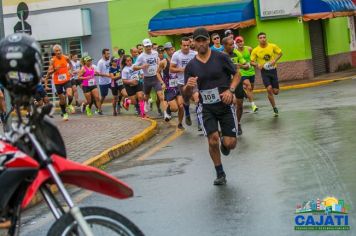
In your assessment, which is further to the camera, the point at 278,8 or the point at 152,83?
the point at 278,8

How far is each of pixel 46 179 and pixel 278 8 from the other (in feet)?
78.1

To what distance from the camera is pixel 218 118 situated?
28.9 ft

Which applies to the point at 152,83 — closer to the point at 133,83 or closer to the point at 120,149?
the point at 133,83

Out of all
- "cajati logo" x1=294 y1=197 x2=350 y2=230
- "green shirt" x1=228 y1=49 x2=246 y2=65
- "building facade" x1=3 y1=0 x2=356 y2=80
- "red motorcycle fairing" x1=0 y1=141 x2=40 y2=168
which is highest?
A: "building facade" x1=3 y1=0 x2=356 y2=80

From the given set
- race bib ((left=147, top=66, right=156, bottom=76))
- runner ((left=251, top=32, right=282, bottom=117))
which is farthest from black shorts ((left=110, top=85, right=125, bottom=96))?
runner ((left=251, top=32, right=282, bottom=117))

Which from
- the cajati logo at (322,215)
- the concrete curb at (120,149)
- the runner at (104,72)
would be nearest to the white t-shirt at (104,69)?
the runner at (104,72)

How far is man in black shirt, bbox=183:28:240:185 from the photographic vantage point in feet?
28.5

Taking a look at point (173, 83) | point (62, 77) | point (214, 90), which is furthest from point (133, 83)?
point (214, 90)

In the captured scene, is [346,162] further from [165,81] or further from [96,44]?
[96,44]

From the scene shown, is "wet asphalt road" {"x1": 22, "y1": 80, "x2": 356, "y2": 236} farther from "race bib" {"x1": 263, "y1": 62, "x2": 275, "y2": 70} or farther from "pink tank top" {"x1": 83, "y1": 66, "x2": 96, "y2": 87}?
"pink tank top" {"x1": 83, "y1": 66, "x2": 96, "y2": 87}

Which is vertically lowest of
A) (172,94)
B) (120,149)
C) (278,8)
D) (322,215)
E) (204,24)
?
(322,215)

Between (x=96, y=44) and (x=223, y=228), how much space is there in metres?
23.6

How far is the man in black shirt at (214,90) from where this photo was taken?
8.69 metres

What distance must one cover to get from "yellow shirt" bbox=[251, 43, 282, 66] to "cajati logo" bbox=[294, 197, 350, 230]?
29.5ft
